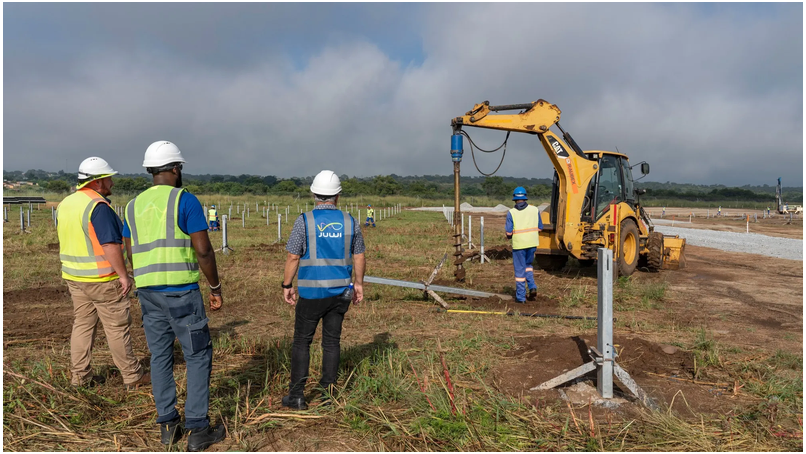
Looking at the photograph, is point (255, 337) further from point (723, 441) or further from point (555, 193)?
point (555, 193)

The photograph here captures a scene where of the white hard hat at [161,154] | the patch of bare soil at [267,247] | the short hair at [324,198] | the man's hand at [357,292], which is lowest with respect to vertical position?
the patch of bare soil at [267,247]

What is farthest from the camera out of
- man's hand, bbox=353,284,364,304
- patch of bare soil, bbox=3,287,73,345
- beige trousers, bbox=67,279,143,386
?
patch of bare soil, bbox=3,287,73,345

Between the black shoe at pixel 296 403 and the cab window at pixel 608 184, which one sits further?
the cab window at pixel 608 184

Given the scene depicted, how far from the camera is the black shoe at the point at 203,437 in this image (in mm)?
3617

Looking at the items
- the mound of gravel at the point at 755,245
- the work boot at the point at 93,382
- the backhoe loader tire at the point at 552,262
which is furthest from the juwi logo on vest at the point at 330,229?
the mound of gravel at the point at 755,245

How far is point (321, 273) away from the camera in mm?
4266

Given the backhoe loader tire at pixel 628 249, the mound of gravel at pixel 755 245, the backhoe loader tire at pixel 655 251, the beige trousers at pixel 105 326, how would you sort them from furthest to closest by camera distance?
the mound of gravel at pixel 755 245
the backhoe loader tire at pixel 655 251
the backhoe loader tire at pixel 628 249
the beige trousers at pixel 105 326

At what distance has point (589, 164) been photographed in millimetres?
11078

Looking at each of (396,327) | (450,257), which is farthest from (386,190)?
(396,327)

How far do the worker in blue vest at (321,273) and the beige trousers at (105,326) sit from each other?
1.56m

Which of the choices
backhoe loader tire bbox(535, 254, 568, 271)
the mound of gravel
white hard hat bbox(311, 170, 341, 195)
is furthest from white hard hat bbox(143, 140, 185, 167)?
the mound of gravel

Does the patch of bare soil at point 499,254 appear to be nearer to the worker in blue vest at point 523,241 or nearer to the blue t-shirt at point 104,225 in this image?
the worker in blue vest at point 523,241

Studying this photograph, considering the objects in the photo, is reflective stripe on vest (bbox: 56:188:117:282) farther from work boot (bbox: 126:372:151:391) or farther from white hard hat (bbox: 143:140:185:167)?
white hard hat (bbox: 143:140:185:167)

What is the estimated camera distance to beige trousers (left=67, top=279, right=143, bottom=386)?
471 cm
